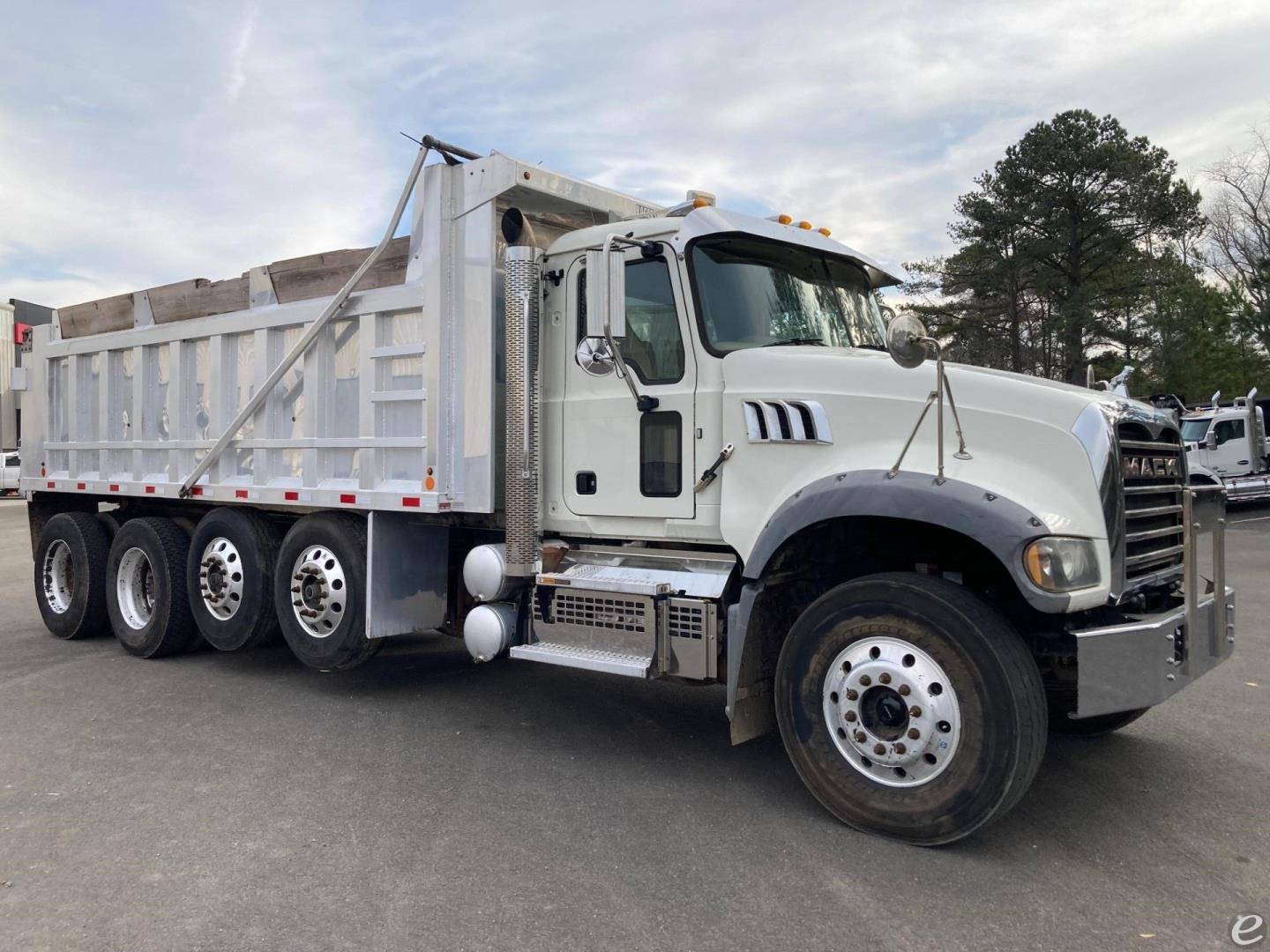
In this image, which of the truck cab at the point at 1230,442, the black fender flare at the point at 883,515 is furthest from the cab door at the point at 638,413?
the truck cab at the point at 1230,442

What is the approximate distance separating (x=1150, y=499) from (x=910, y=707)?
1456 mm

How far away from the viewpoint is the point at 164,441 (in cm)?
789

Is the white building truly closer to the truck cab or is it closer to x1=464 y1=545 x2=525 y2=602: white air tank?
the truck cab

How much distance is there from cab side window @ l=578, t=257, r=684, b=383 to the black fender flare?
1.06 m

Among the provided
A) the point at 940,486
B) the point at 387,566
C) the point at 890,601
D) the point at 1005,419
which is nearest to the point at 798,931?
the point at 890,601

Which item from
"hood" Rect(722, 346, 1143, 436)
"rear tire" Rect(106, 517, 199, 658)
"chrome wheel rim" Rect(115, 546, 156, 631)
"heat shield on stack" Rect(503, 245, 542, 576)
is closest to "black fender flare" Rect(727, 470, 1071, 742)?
"hood" Rect(722, 346, 1143, 436)

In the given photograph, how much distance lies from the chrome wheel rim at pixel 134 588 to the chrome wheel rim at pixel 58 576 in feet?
3.01

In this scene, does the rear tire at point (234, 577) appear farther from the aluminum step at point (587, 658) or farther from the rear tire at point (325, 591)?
the aluminum step at point (587, 658)

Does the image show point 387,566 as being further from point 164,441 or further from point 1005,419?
point 1005,419

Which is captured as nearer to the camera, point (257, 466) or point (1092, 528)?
point (1092, 528)

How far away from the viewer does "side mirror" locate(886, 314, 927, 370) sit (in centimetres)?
395

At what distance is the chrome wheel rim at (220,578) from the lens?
716cm

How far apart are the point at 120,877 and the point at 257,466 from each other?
12.3ft

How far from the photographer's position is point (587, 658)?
5.10 meters
